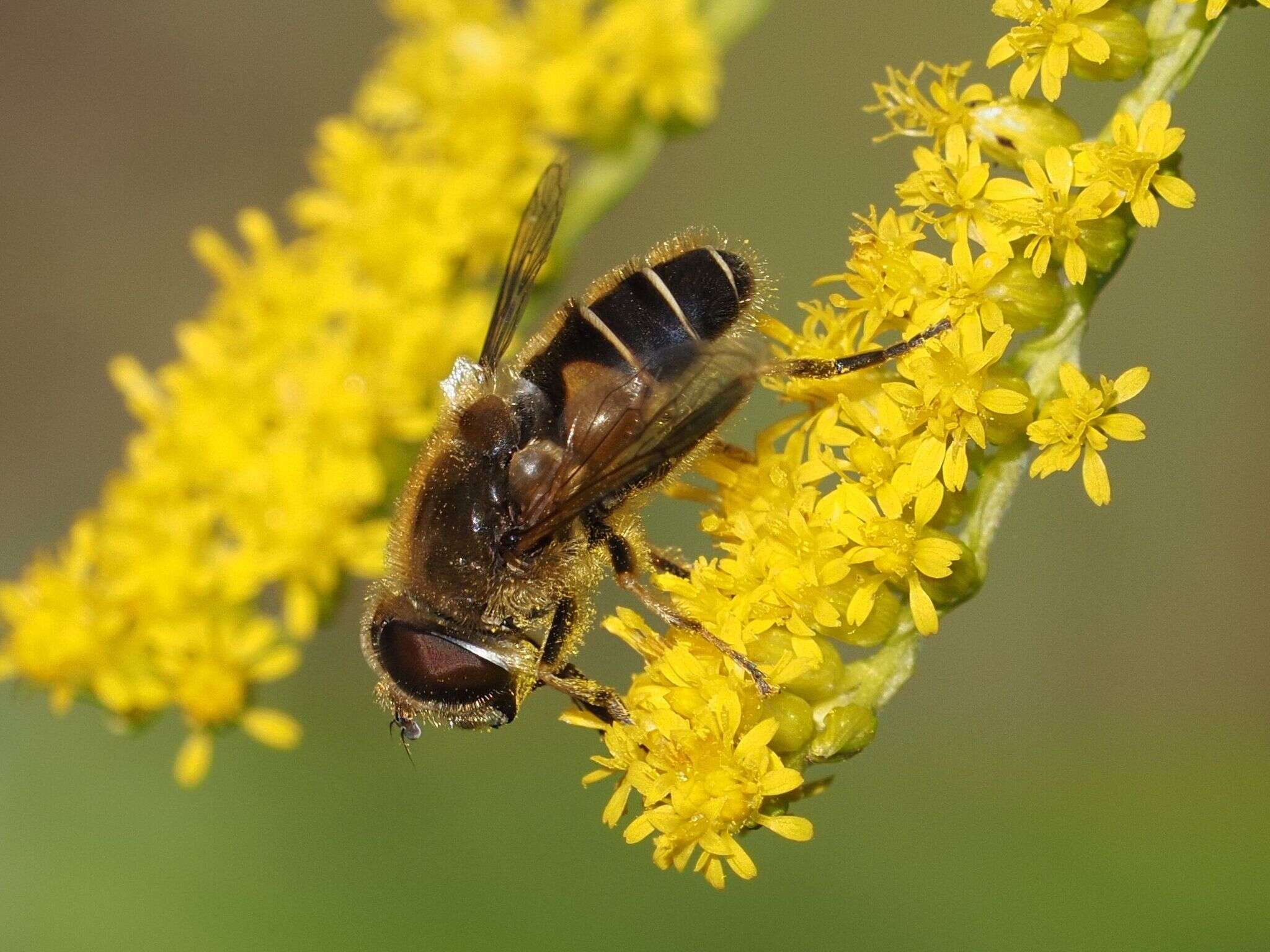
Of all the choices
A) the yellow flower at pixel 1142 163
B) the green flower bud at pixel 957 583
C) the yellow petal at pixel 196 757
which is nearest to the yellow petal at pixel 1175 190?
the yellow flower at pixel 1142 163

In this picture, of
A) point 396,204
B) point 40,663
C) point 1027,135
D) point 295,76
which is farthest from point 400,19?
point 295,76

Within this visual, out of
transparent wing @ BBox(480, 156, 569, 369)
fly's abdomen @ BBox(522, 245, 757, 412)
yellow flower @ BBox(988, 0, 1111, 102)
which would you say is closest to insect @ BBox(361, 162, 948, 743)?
fly's abdomen @ BBox(522, 245, 757, 412)

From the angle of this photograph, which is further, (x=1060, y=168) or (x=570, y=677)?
(x=570, y=677)

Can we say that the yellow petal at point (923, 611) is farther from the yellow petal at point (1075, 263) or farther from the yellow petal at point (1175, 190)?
the yellow petal at point (1175, 190)

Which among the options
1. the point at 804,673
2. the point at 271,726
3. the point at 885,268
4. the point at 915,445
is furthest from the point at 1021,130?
the point at 271,726

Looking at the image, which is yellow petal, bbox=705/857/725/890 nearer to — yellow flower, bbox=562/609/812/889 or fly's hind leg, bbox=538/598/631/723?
yellow flower, bbox=562/609/812/889

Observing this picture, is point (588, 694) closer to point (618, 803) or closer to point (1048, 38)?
point (618, 803)

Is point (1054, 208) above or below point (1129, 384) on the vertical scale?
above
